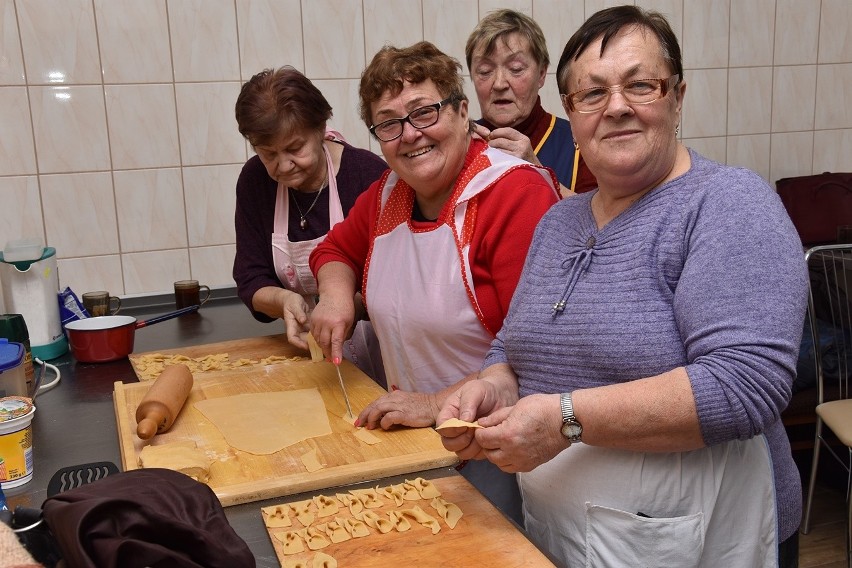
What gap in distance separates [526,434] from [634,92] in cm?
54

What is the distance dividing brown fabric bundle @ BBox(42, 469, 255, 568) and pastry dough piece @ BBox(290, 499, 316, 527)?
0.26 m

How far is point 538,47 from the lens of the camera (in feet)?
7.48

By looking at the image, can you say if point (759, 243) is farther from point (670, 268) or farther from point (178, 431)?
point (178, 431)

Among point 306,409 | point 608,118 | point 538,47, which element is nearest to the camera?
point 608,118

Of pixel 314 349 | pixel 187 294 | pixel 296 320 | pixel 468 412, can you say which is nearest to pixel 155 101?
pixel 187 294

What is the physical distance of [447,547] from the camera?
109 cm

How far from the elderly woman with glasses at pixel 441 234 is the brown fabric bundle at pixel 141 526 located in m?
0.62

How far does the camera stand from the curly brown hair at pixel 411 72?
5.25ft

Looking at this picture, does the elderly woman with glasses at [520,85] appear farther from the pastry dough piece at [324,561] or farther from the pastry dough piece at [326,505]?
the pastry dough piece at [324,561]

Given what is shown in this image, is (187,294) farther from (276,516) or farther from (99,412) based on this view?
(276,516)

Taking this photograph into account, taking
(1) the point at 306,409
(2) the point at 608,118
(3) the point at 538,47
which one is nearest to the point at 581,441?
(2) the point at 608,118


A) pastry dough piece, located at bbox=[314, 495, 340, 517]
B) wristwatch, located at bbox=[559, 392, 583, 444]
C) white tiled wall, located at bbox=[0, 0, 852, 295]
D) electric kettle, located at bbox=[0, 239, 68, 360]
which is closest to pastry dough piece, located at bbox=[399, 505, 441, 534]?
pastry dough piece, located at bbox=[314, 495, 340, 517]

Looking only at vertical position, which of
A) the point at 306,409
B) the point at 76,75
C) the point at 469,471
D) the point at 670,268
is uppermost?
the point at 76,75

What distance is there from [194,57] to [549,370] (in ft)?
7.01
